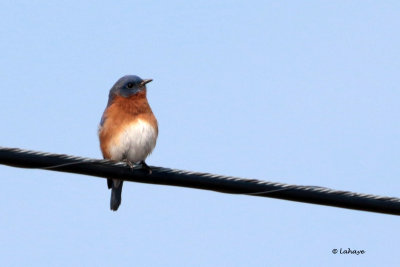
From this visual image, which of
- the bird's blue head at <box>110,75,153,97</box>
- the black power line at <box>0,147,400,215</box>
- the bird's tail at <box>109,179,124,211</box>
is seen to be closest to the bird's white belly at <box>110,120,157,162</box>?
the bird's blue head at <box>110,75,153,97</box>

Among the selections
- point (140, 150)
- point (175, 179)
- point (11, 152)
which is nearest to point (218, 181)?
point (175, 179)

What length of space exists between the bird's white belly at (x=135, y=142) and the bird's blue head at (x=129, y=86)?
731mm

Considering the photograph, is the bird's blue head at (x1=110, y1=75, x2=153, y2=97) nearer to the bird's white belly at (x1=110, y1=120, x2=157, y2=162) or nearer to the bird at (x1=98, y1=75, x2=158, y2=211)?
the bird at (x1=98, y1=75, x2=158, y2=211)

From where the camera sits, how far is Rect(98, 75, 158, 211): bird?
11367mm

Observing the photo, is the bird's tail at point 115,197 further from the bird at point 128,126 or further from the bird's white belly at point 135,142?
the bird's white belly at point 135,142

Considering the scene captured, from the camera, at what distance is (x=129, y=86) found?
39.6 feet

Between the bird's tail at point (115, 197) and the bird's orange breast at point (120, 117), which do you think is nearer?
the bird's orange breast at point (120, 117)

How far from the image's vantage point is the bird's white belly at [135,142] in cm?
1134

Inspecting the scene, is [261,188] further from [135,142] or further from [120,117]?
[120,117]

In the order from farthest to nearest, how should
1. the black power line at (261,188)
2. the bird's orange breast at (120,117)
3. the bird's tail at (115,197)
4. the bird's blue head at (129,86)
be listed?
the bird's tail at (115,197) → the bird's blue head at (129,86) → the bird's orange breast at (120,117) → the black power line at (261,188)

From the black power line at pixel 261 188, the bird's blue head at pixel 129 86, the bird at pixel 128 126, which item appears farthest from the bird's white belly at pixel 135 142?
the black power line at pixel 261 188

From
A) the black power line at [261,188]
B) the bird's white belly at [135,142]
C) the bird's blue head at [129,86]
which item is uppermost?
the bird's blue head at [129,86]

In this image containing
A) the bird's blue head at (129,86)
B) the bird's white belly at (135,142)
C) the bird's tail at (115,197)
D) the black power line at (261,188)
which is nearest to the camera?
the black power line at (261,188)

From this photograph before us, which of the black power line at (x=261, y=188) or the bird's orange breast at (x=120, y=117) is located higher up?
the bird's orange breast at (x=120, y=117)
